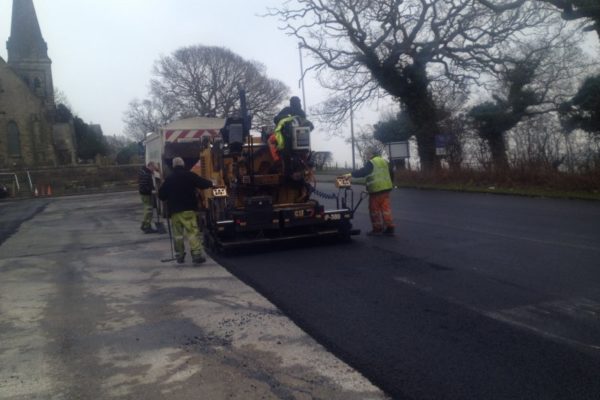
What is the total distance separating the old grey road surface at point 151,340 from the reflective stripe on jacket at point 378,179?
A: 3496 millimetres

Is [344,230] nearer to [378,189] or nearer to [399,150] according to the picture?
[378,189]

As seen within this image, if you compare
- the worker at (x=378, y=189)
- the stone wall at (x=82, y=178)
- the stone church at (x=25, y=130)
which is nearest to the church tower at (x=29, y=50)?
the stone church at (x=25, y=130)

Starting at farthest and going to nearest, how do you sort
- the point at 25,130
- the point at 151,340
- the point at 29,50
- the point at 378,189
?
1. the point at 29,50
2. the point at 25,130
3. the point at 378,189
4. the point at 151,340

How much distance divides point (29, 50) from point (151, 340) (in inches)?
2693

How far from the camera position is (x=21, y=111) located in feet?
183

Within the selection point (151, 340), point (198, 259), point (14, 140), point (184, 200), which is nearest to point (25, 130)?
point (14, 140)

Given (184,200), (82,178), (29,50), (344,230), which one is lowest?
(344,230)

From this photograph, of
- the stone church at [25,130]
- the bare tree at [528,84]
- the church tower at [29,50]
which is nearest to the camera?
the bare tree at [528,84]

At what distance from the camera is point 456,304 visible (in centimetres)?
645

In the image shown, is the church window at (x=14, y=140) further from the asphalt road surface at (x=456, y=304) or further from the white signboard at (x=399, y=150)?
the asphalt road surface at (x=456, y=304)

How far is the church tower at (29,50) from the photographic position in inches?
2554

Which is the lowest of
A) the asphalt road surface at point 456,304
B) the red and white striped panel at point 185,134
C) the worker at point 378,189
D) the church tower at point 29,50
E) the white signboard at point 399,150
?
the asphalt road surface at point 456,304

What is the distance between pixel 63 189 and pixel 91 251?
34825mm

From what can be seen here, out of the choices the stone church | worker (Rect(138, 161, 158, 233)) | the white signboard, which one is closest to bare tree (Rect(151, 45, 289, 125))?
the stone church
